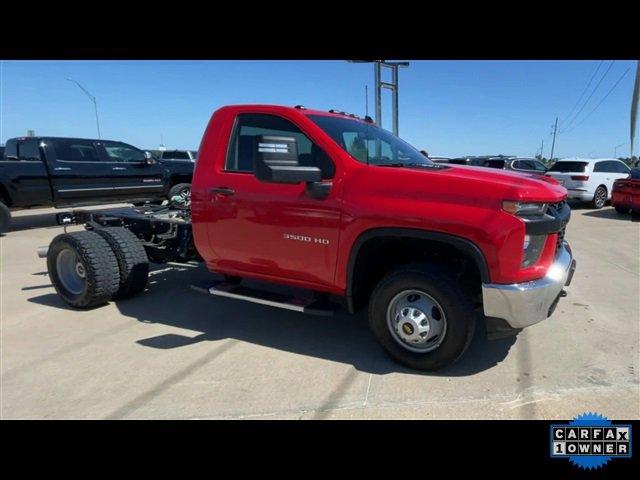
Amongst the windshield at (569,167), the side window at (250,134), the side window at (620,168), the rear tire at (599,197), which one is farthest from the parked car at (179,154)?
the side window at (250,134)

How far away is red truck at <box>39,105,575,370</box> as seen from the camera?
113 inches

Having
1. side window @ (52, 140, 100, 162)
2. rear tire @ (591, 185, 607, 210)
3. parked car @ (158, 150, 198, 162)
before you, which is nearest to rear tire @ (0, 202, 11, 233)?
side window @ (52, 140, 100, 162)

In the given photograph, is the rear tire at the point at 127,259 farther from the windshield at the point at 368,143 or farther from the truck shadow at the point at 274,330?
the windshield at the point at 368,143

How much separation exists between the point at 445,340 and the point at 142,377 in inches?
93.1

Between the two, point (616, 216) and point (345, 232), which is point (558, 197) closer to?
point (345, 232)

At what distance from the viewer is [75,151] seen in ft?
35.3

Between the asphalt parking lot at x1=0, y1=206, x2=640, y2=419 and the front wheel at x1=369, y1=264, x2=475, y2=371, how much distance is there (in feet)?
0.60

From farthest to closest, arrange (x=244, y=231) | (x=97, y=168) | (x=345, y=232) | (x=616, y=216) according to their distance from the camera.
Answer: (x=616, y=216) < (x=97, y=168) < (x=244, y=231) < (x=345, y=232)

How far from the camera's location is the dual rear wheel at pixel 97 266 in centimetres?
462

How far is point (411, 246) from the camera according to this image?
3.49 meters

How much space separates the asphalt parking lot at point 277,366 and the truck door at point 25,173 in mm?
5921
